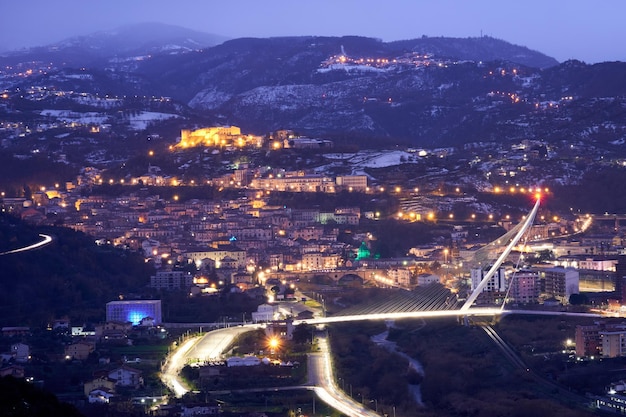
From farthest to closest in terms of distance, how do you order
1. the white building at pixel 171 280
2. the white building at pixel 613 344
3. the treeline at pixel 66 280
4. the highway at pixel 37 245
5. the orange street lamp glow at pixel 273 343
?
the white building at pixel 171 280 < the highway at pixel 37 245 < the treeline at pixel 66 280 < the orange street lamp glow at pixel 273 343 < the white building at pixel 613 344

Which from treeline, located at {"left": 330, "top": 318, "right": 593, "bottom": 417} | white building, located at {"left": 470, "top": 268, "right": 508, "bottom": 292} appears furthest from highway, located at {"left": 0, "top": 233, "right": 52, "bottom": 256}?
white building, located at {"left": 470, "top": 268, "right": 508, "bottom": 292}

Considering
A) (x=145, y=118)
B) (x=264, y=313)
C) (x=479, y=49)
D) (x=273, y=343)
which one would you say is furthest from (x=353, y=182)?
(x=479, y=49)

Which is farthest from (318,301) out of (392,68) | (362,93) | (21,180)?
(392,68)

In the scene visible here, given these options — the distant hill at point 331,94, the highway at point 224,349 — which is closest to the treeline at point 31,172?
the distant hill at point 331,94

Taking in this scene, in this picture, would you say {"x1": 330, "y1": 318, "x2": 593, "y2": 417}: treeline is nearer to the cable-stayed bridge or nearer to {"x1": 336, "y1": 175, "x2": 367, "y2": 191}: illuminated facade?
the cable-stayed bridge

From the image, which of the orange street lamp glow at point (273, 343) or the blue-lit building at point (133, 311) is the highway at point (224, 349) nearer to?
the orange street lamp glow at point (273, 343)
